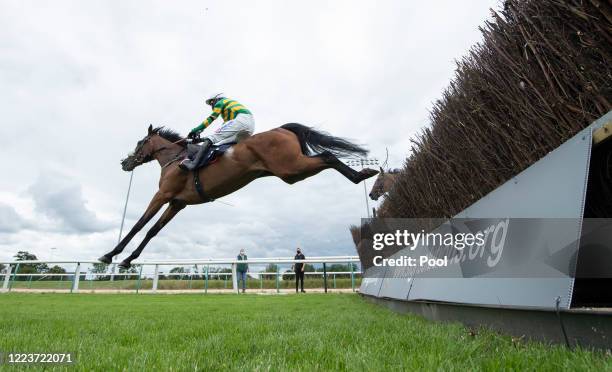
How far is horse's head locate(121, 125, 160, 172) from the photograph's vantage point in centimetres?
684

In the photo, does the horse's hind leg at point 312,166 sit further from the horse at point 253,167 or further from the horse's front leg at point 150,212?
the horse's front leg at point 150,212

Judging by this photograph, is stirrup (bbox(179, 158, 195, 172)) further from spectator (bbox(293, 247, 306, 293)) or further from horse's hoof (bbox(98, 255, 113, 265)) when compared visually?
spectator (bbox(293, 247, 306, 293))

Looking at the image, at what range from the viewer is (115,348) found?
2600 mm

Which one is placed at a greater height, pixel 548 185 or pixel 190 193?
pixel 190 193

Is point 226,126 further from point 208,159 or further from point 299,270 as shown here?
point 299,270

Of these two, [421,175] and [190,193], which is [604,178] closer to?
[421,175]

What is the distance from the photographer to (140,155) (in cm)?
694

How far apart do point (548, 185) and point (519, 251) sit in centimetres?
55

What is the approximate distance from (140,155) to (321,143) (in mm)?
3341

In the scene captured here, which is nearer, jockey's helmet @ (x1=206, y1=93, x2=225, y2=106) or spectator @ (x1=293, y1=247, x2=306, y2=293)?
jockey's helmet @ (x1=206, y1=93, x2=225, y2=106)

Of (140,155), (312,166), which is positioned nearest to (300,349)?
(312,166)

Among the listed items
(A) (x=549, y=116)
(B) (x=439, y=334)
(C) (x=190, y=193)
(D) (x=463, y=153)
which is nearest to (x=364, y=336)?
(B) (x=439, y=334)

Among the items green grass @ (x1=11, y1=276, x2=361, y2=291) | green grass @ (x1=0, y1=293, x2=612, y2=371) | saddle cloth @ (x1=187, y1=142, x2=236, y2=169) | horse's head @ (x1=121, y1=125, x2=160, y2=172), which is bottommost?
green grass @ (x1=0, y1=293, x2=612, y2=371)
